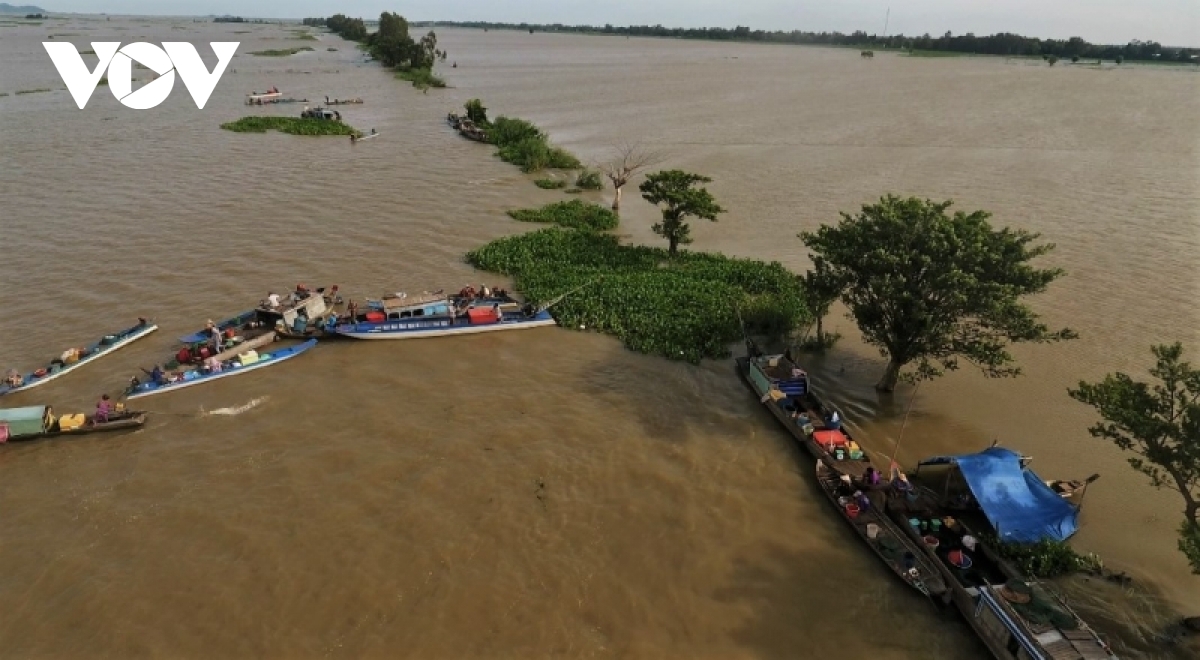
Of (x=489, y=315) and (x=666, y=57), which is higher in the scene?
(x=666, y=57)

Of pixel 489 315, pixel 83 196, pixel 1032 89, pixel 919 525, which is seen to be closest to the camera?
pixel 919 525

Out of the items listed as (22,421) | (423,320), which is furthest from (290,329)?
(22,421)

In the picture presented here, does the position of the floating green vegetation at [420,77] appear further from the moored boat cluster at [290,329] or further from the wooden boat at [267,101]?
the moored boat cluster at [290,329]

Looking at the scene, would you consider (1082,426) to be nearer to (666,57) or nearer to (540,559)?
(540,559)

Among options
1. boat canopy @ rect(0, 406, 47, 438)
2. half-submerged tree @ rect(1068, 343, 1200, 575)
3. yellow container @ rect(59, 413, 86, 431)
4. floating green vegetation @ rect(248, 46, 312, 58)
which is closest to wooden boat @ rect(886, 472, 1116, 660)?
half-submerged tree @ rect(1068, 343, 1200, 575)

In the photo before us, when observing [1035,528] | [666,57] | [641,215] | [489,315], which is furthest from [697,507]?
[666,57]

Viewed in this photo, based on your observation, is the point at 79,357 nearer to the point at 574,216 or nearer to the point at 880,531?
the point at 574,216
